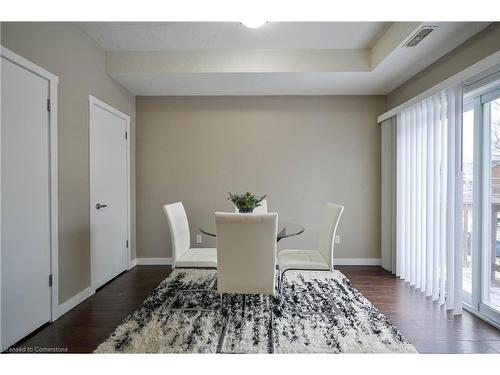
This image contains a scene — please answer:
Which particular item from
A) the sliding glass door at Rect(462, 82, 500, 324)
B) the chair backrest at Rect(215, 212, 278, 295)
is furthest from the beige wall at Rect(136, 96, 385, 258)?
the chair backrest at Rect(215, 212, 278, 295)

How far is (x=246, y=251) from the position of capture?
186cm

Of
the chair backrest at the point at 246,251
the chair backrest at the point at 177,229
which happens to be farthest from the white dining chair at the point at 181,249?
the chair backrest at the point at 246,251

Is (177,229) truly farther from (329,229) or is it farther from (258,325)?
(329,229)

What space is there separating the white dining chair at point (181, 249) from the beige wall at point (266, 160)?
3.67ft

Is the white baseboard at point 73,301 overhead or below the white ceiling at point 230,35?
below

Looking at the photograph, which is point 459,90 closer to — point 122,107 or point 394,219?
point 394,219

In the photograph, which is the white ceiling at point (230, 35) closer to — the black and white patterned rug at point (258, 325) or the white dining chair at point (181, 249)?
the white dining chair at point (181, 249)

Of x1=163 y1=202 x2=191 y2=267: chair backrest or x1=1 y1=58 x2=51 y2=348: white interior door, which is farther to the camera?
x1=163 y1=202 x2=191 y2=267: chair backrest

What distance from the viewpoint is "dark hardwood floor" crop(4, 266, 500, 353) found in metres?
1.95

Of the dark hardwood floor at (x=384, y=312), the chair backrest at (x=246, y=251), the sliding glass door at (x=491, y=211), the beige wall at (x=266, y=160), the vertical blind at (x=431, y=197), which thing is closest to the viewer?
the chair backrest at (x=246, y=251)

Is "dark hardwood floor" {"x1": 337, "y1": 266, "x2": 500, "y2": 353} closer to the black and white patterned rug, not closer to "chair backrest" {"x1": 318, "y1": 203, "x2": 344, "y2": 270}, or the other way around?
the black and white patterned rug

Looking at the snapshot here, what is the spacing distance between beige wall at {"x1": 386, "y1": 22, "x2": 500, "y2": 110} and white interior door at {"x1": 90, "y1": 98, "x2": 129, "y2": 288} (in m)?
3.59

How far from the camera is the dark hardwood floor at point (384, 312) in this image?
6.39ft
